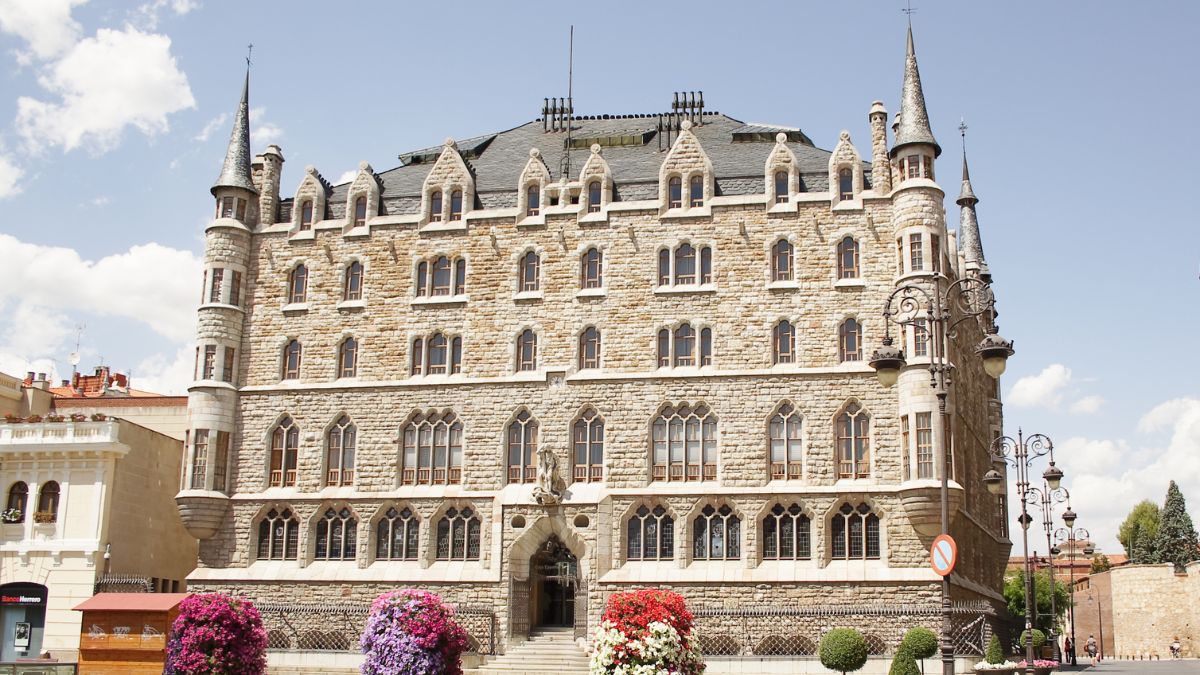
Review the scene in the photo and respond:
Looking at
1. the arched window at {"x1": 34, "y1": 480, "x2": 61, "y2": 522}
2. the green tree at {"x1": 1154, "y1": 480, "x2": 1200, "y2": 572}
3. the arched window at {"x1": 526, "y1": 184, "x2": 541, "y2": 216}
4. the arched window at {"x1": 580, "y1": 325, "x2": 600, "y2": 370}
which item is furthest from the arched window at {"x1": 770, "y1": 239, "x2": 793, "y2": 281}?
the green tree at {"x1": 1154, "y1": 480, "x2": 1200, "y2": 572}

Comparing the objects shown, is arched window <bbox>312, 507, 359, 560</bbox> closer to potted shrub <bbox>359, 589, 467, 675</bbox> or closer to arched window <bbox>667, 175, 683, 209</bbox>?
arched window <bbox>667, 175, 683, 209</bbox>

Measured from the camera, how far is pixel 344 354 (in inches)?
1594

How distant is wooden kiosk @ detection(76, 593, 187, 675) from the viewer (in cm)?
2472

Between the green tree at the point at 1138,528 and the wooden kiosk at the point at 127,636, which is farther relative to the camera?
the green tree at the point at 1138,528

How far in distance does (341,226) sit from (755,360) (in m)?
15.3

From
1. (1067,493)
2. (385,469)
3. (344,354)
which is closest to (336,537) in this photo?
(385,469)

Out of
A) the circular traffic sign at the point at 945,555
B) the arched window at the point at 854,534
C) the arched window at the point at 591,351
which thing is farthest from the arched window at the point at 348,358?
the circular traffic sign at the point at 945,555

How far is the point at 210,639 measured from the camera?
21875 millimetres

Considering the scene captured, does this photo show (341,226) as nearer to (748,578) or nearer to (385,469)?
(385,469)

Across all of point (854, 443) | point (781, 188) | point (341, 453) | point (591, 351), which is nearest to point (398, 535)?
point (341, 453)

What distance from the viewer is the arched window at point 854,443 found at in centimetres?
3578

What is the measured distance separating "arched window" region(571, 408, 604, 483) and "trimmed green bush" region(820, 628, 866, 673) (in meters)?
11.0

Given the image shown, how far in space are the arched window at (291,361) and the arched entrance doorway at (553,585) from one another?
10763mm

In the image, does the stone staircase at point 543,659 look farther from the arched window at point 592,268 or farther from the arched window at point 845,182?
the arched window at point 845,182
